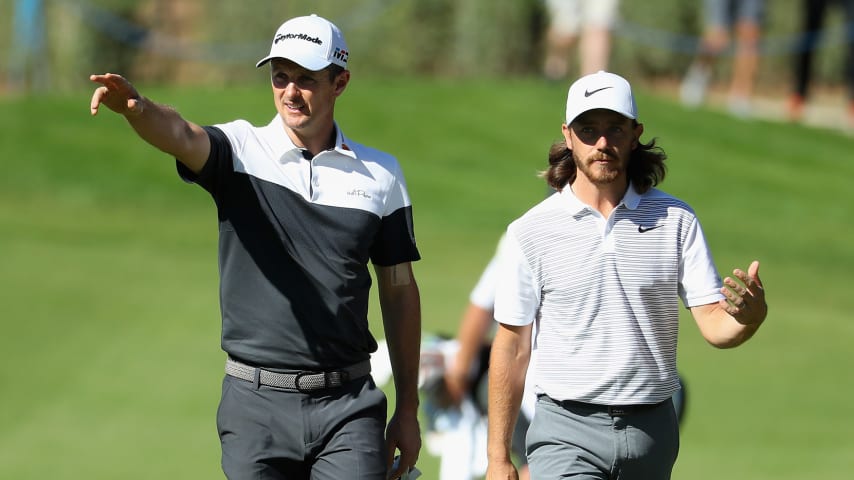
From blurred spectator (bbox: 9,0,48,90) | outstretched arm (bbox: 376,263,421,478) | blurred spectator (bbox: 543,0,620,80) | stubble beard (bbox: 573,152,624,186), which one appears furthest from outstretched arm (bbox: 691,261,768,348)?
blurred spectator (bbox: 9,0,48,90)

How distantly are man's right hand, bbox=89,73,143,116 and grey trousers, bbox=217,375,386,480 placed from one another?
3.53ft

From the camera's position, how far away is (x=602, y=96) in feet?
15.7

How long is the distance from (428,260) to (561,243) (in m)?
8.82

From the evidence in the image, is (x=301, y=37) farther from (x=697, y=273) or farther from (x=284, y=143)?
(x=697, y=273)

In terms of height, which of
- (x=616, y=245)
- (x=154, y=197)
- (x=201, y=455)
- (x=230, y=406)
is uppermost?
(x=154, y=197)

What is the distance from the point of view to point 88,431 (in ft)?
32.4

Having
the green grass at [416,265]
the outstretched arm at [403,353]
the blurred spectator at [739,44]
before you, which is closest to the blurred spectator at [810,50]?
the blurred spectator at [739,44]

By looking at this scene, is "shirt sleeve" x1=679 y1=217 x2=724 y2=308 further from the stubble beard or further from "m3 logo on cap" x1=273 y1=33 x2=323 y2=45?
"m3 logo on cap" x1=273 y1=33 x2=323 y2=45

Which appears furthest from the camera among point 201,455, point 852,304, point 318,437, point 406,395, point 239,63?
point 239,63

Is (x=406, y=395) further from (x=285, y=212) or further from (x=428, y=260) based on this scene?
(x=428, y=260)

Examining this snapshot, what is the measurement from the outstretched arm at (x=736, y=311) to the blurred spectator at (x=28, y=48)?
14.3 meters

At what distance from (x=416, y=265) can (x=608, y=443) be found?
845 centimetres

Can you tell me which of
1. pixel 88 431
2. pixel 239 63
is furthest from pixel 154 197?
pixel 239 63

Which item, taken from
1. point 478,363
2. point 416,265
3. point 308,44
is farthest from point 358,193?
point 416,265
